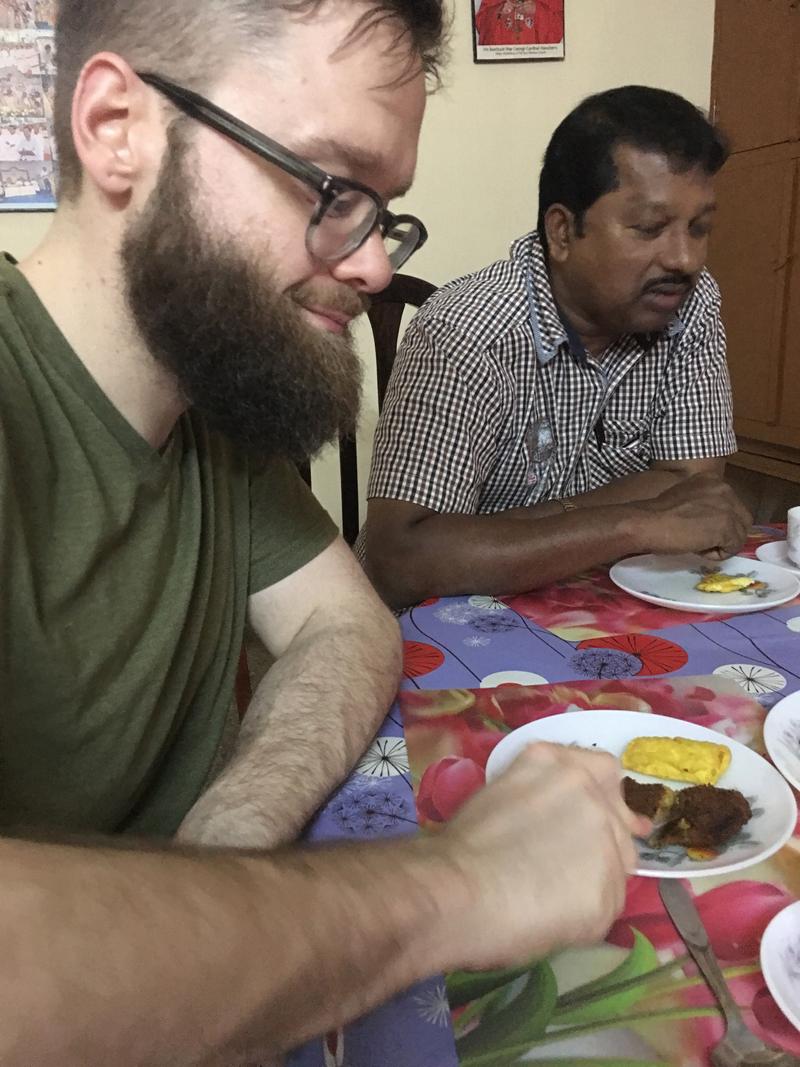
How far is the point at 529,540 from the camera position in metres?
1.20

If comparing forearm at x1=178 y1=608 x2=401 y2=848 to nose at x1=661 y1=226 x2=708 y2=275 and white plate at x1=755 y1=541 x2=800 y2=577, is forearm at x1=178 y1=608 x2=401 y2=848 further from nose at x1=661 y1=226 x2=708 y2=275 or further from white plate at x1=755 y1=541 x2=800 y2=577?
nose at x1=661 y1=226 x2=708 y2=275

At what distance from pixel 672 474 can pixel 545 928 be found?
1150 millimetres

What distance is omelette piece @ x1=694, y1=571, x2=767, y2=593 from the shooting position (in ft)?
3.68

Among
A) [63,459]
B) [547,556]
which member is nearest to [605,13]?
[547,556]

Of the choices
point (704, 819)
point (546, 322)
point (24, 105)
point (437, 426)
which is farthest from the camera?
point (24, 105)

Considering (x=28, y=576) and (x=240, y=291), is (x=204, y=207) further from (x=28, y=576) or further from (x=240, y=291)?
(x=28, y=576)

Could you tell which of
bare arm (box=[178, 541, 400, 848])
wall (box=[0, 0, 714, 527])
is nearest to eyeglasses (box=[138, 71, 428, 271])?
bare arm (box=[178, 541, 400, 848])

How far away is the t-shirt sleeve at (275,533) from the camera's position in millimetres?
1021

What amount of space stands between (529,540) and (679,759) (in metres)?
0.52

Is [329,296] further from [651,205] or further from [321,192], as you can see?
[651,205]

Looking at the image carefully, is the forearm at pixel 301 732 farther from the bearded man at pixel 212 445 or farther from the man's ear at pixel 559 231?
the man's ear at pixel 559 231

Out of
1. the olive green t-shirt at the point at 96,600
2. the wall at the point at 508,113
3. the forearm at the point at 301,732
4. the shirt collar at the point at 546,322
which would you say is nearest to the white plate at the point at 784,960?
the forearm at the point at 301,732

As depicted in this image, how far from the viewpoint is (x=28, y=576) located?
67 centimetres

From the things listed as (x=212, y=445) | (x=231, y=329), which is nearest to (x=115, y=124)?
(x=231, y=329)
